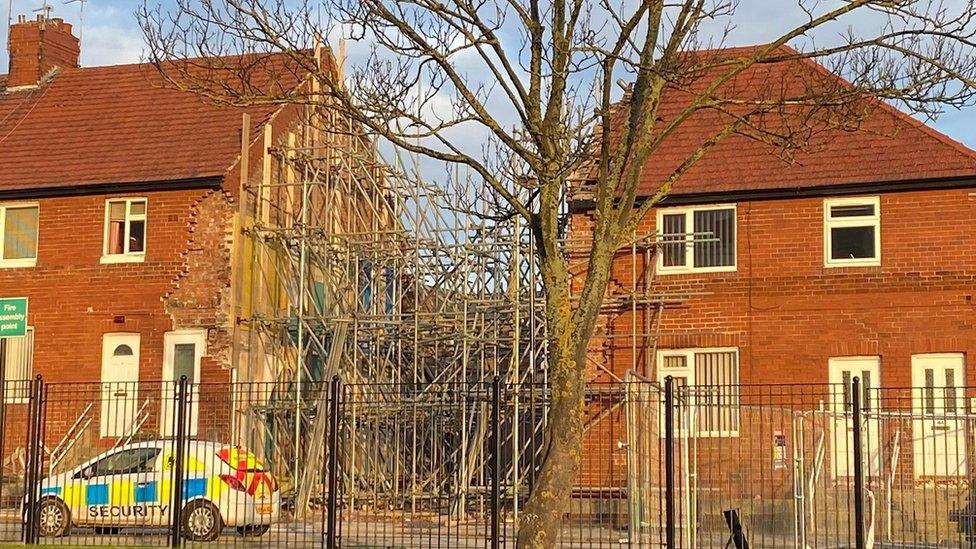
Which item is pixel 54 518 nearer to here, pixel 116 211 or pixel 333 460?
pixel 333 460

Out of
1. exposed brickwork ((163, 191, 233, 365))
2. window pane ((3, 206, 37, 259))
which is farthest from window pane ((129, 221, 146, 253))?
window pane ((3, 206, 37, 259))

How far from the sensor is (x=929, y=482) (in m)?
21.9

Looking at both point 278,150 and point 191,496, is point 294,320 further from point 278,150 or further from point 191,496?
point 191,496

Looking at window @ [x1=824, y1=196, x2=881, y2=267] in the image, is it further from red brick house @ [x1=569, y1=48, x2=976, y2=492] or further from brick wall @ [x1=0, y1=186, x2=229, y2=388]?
brick wall @ [x1=0, y1=186, x2=229, y2=388]

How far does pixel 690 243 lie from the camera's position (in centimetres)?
2388

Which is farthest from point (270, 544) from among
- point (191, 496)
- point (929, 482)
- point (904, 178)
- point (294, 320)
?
point (904, 178)

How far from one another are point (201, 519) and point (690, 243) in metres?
10.0

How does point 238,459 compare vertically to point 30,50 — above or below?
below

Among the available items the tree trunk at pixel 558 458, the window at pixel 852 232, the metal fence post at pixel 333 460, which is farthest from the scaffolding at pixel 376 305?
the tree trunk at pixel 558 458

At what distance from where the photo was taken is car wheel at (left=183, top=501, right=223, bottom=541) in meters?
18.8

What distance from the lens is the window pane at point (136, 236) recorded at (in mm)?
26625

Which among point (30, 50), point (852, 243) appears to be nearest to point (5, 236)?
point (30, 50)

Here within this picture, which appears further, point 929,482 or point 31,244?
point 31,244

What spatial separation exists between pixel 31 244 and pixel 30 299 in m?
1.21
